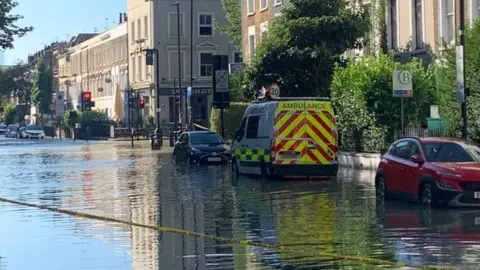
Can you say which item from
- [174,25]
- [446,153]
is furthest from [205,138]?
[174,25]

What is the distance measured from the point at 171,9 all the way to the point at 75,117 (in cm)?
1753

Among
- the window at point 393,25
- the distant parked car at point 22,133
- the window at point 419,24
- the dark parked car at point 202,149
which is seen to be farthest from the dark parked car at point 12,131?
the window at point 419,24

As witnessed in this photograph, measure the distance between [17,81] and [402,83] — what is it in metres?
90.9

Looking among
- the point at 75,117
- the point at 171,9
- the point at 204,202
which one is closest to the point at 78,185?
the point at 204,202

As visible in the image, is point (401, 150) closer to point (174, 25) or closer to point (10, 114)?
point (174, 25)

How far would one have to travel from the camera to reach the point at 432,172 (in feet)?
66.7

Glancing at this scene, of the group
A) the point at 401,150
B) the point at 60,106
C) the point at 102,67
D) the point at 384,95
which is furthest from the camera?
the point at 60,106

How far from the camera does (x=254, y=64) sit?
45469 millimetres

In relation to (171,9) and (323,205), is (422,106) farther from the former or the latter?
(171,9)

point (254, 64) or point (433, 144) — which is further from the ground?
point (254, 64)

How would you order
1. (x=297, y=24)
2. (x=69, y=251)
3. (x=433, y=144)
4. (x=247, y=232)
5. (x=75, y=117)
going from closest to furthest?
(x=69, y=251) → (x=247, y=232) → (x=433, y=144) → (x=297, y=24) → (x=75, y=117)

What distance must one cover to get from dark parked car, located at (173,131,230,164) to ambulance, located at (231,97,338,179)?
11147 mm

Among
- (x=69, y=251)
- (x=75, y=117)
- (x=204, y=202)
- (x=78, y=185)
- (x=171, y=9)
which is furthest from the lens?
(x=75, y=117)

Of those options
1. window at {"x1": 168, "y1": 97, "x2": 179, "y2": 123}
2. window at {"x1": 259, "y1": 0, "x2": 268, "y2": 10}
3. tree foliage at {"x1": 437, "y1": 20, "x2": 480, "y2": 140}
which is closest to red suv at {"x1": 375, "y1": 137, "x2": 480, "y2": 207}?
tree foliage at {"x1": 437, "y1": 20, "x2": 480, "y2": 140}
